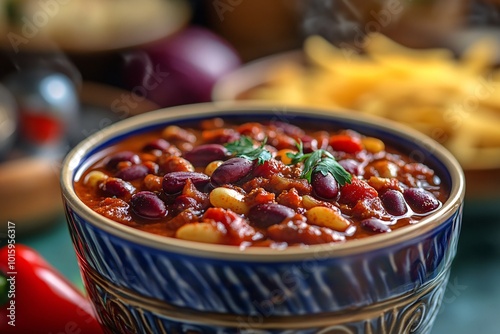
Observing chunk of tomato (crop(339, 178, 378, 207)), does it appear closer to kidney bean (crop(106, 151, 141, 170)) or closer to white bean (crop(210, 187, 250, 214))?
white bean (crop(210, 187, 250, 214))

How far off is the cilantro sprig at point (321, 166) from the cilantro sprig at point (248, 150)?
0.08 metres

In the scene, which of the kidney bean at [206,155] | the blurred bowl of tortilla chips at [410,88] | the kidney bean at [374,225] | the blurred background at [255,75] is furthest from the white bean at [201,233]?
the blurred bowl of tortilla chips at [410,88]

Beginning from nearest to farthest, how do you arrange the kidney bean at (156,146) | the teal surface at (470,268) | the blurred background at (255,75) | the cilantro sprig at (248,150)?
the cilantro sprig at (248,150), the kidney bean at (156,146), the teal surface at (470,268), the blurred background at (255,75)

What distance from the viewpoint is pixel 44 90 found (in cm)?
348

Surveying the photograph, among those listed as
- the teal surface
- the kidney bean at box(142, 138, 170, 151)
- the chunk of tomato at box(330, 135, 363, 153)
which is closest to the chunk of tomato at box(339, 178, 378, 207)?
the chunk of tomato at box(330, 135, 363, 153)

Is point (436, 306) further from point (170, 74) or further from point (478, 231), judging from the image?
point (170, 74)

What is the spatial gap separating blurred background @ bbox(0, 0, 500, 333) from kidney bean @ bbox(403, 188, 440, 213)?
23.4 inches

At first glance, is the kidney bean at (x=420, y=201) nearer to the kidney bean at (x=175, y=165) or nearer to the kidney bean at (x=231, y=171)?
the kidney bean at (x=231, y=171)

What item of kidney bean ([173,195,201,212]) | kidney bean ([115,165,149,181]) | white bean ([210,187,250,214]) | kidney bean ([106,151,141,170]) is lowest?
kidney bean ([106,151,141,170])

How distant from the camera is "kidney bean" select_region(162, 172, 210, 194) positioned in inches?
61.9

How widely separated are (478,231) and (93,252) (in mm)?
1746

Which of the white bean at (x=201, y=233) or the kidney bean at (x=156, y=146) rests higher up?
Answer: the white bean at (x=201, y=233)

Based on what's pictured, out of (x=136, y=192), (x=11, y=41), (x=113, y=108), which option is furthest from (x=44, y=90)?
(x=136, y=192)

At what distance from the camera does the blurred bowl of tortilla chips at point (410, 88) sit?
2.81 meters
